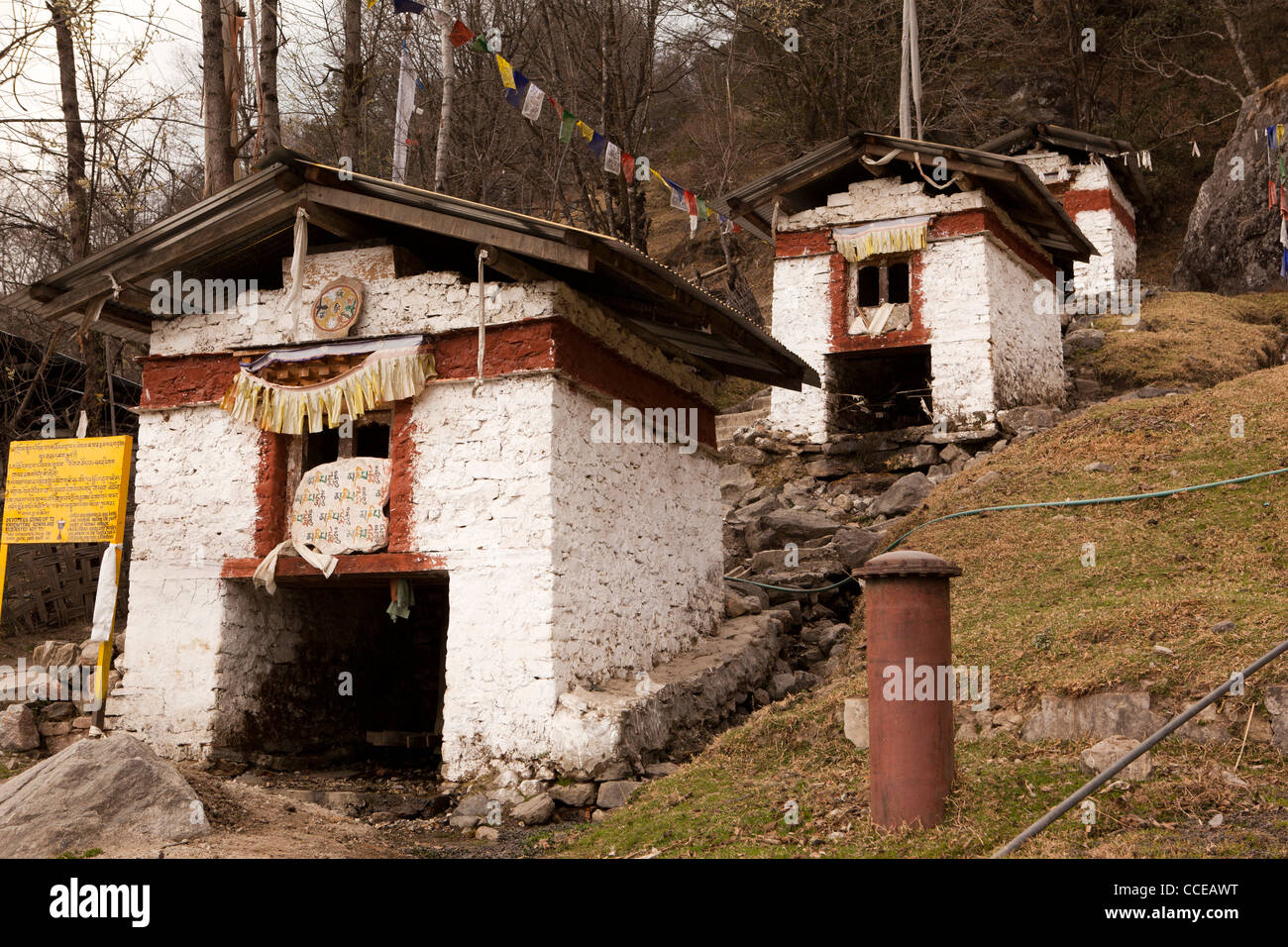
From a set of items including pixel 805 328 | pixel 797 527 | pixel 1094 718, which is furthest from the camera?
pixel 805 328

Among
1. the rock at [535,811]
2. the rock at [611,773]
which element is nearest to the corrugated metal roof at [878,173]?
the rock at [611,773]

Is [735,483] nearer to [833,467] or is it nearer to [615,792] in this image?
[833,467]

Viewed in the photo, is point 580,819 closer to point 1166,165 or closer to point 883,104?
point 883,104

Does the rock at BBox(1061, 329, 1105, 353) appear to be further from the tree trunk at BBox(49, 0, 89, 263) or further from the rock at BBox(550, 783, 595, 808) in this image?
the tree trunk at BBox(49, 0, 89, 263)

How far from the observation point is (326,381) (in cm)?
1051

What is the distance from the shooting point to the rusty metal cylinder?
6.33 meters

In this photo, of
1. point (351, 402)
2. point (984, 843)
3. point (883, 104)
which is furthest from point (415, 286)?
point (883, 104)

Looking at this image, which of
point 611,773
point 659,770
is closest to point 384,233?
point 611,773

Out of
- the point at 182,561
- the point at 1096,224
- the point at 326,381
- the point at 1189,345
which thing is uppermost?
the point at 1096,224

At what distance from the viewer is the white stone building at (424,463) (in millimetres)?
9750

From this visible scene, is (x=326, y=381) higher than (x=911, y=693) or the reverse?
higher

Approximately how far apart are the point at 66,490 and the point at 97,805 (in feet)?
18.0

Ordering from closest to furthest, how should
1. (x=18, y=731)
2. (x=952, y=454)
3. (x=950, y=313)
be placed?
1. (x=18, y=731)
2. (x=952, y=454)
3. (x=950, y=313)

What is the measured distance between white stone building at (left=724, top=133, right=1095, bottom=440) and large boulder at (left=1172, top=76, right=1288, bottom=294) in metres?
9.50
